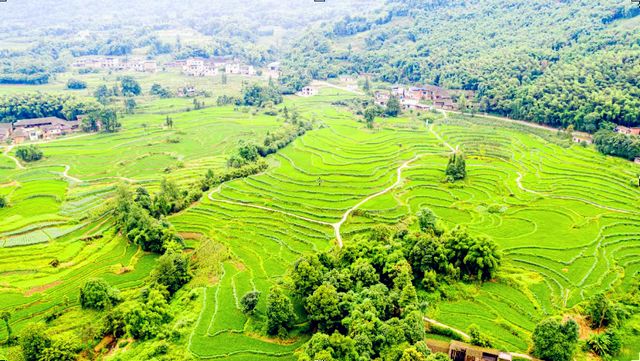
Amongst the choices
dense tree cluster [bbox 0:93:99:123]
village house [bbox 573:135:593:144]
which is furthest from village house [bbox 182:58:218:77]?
village house [bbox 573:135:593:144]

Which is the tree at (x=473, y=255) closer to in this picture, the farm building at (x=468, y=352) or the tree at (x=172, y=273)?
the farm building at (x=468, y=352)

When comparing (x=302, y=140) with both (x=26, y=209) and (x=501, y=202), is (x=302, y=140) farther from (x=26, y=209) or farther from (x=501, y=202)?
(x=26, y=209)

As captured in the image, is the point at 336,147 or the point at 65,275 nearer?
the point at 65,275

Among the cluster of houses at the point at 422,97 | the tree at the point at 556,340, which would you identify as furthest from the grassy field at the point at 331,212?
the cluster of houses at the point at 422,97

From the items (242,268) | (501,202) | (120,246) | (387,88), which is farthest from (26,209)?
(387,88)

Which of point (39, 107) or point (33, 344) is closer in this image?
point (33, 344)

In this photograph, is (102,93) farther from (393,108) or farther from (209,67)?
(393,108)

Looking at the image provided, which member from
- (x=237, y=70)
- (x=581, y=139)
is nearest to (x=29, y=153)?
(x=237, y=70)
